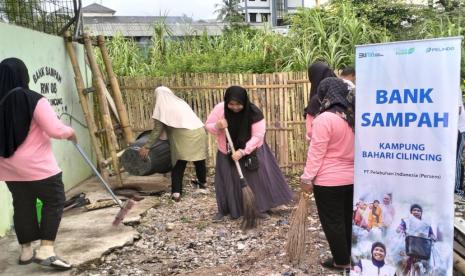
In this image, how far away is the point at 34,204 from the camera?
154 inches

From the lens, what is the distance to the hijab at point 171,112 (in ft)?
19.5

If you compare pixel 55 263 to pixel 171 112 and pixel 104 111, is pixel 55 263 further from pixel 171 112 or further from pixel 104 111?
pixel 104 111

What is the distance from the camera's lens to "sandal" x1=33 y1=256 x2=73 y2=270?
3838 millimetres

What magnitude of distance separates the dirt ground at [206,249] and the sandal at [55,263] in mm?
123

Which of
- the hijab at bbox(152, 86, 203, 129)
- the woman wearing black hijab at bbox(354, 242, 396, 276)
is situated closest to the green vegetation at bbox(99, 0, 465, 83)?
the hijab at bbox(152, 86, 203, 129)

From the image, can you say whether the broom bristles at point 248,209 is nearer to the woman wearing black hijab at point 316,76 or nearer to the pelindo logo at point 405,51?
the woman wearing black hijab at point 316,76

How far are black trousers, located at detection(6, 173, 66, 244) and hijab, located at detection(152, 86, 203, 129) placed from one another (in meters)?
2.21

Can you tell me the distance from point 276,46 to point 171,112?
4.45 meters

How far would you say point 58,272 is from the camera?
3900 mm

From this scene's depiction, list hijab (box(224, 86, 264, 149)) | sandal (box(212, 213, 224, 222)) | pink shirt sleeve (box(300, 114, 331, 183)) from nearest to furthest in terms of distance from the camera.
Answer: pink shirt sleeve (box(300, 114, 331, 183)), hijab (box(224, 86, 264, 149)), sandal (box(212, 213, 224, 222))

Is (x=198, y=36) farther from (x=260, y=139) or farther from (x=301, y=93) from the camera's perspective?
(x=260, y=139)

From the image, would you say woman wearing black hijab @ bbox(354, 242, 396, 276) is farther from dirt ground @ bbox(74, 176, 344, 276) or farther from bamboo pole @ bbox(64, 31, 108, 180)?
bamboo pole @ bbox(64, 31, 108, 180)

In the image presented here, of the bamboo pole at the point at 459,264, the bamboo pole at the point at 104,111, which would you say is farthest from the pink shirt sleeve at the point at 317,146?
the bamboo pole at the point at 104,111

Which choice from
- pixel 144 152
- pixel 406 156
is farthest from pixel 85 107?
pixel 406 156
